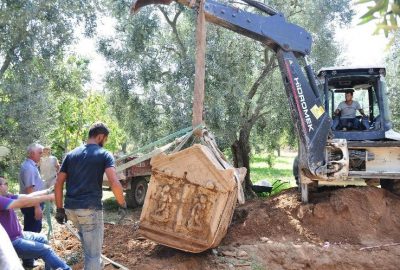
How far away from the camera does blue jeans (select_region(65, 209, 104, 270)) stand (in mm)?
4520

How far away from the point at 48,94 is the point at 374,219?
7974 millimetres

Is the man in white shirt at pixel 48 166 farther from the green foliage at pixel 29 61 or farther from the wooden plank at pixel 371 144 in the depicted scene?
the wooden plank at pixel 371 144

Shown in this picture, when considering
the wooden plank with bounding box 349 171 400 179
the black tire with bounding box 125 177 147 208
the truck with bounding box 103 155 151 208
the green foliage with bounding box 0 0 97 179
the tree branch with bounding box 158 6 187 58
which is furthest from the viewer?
the tree branch with bounding box 158 6 187 58

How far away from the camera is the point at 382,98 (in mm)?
7676

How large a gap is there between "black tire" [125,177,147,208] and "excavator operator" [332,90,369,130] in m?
5.44

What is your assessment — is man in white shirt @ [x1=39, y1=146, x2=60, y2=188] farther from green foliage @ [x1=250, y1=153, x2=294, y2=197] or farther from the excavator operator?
the excavator operator

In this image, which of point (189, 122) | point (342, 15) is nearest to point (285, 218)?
point (189, 122)

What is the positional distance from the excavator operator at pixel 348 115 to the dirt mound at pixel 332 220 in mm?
1087

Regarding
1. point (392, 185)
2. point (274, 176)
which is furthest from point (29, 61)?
point (274, 176)

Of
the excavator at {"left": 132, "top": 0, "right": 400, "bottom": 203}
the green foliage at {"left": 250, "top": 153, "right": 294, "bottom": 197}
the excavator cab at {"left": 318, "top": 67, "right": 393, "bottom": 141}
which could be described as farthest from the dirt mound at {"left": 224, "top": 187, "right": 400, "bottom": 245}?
the green foliage at {"left": 250, "top": 153, "right": 294, "bottom": 197}

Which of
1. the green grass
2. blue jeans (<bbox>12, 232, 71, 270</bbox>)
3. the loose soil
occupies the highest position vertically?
blue jeans (<bbox>12, 232, 71, 270</bbox>)

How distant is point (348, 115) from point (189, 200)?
3.66 m

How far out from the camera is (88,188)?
4.50 meters

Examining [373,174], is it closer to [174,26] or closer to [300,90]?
[300,90]
